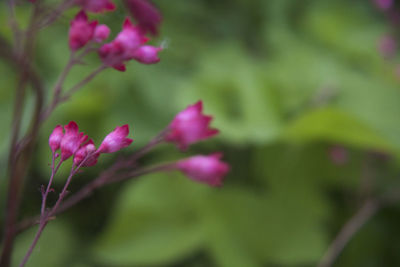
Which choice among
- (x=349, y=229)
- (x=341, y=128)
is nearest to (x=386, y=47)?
(x=341, y=128)

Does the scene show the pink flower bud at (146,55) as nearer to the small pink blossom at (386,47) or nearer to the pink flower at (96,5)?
the pink flower at (96,5)

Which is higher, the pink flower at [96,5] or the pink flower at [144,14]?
the pink flower at [144,14]

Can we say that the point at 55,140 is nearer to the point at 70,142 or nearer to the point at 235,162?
the point at 70,142

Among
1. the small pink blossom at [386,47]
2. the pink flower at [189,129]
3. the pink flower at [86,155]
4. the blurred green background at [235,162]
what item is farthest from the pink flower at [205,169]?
the small pink blossom at [386,47]

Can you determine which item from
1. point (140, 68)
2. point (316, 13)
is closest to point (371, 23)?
point (316, 13)

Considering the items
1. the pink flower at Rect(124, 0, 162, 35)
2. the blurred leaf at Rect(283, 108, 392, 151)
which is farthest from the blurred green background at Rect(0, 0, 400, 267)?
the pink flower at Rect(124, 0, 162, 35)
